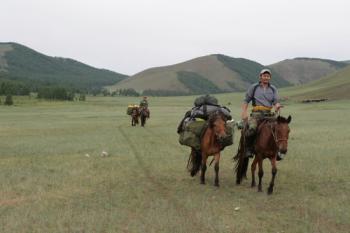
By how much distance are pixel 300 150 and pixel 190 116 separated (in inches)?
305

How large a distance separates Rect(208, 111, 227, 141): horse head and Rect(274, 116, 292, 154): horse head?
4.62 ft

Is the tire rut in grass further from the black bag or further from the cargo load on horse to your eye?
the black bag

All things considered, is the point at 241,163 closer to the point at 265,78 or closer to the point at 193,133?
the point at 193,133

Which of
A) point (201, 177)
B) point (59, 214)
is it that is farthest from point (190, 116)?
point (59, 214)

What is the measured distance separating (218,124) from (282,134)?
1748 mm

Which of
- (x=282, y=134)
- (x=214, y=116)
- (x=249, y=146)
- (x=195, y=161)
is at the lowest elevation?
(x=195, y=161)

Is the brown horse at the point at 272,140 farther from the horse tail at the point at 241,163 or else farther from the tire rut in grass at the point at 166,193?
the tire rut in grass at the point at 166,193

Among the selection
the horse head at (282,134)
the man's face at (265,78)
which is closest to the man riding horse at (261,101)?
the man's face at (265,78)

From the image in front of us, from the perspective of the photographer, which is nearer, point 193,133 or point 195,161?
point 193,133

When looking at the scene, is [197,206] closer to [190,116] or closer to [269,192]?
[269,192]

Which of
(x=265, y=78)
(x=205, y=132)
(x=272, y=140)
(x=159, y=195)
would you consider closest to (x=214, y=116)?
(x=205, y=132)

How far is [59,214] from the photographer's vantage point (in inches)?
359

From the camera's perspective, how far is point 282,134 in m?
10.5

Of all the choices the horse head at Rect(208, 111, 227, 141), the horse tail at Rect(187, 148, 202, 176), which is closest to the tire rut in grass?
the horse tail at Rect(187, 148, 202, 176)
